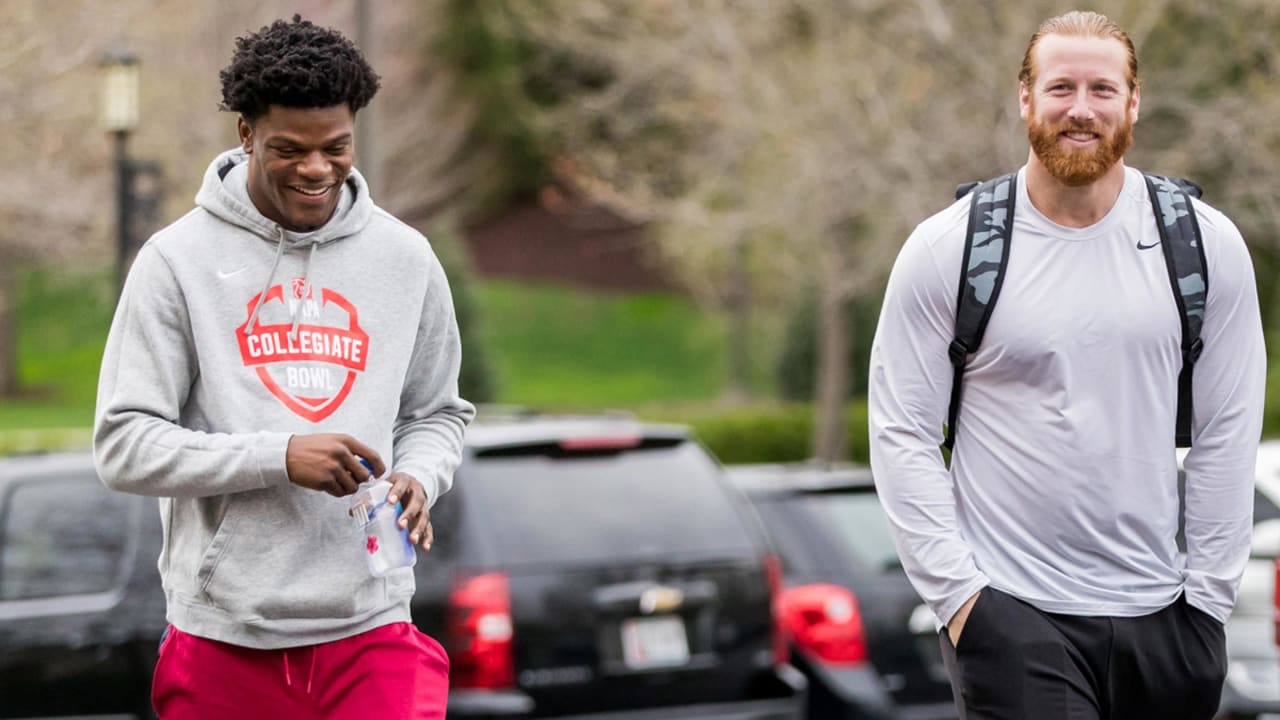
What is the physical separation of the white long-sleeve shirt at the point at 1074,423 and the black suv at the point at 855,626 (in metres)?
4.06

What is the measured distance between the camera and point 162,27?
24.6 metres

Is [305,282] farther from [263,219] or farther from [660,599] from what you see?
[660,599]

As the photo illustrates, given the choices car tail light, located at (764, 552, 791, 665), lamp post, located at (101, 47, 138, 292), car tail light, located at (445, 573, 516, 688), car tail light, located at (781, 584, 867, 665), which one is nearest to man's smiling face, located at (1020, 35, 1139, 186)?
car tail light, located at (445, 573, 516, 688)

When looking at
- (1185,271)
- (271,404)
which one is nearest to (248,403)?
(271,404)

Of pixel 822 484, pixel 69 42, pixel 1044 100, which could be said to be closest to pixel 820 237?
pixel 69 42

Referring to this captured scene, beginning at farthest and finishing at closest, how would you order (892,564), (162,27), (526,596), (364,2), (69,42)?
1. (162,27)
2. (69,42)
3. (364,2)
4. (892,564)
5. (526,596)

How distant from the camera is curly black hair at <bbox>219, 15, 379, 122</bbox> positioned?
140 inches

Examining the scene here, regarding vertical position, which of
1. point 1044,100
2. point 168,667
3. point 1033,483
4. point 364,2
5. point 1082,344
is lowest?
point 168,667

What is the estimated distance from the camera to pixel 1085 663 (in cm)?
379

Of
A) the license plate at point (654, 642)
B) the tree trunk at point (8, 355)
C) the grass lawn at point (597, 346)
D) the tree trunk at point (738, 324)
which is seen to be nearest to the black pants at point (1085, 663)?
the license plate at point (654, 642)

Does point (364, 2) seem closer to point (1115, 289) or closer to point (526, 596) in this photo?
point (526, 596)

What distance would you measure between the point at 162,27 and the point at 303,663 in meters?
22.1

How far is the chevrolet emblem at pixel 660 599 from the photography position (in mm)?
6965

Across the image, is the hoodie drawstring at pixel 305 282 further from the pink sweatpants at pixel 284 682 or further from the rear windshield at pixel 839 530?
the rear windshield at pixel 839 530
